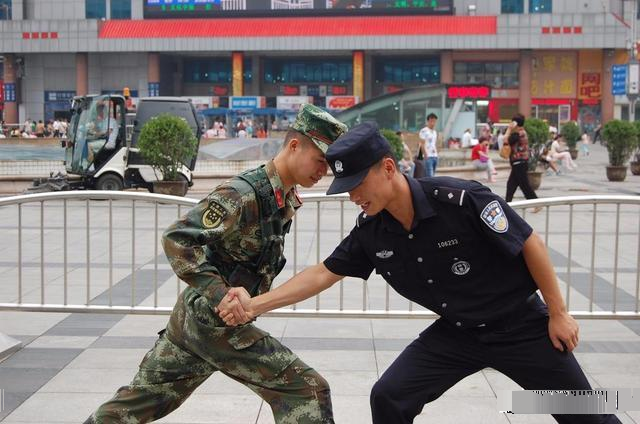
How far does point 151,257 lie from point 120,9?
5776 centimetres

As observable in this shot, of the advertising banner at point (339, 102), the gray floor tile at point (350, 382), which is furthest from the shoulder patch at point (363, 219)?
the advertising banner at point (339, 102)

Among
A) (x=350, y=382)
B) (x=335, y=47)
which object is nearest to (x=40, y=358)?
(x=350, y=382)

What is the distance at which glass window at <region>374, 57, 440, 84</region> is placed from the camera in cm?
6500

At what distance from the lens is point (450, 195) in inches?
123

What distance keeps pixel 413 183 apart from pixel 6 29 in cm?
6315

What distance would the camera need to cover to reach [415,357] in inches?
133

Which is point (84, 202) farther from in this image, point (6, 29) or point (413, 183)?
point (6, 29)

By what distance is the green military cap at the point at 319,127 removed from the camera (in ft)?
10.5

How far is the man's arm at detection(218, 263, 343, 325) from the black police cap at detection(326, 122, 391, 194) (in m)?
0.49

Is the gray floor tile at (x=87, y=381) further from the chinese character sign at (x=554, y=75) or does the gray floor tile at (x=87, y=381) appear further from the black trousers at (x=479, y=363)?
the chinese character sign at (x=554, y=75)

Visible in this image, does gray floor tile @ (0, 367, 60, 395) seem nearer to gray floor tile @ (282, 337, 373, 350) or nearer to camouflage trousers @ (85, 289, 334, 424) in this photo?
gray floor tile @ (282, 337, 373, 350)

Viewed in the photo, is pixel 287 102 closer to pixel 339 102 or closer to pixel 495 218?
pixel 339 102

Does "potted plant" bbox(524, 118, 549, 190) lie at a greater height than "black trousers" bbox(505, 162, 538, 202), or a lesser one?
greater

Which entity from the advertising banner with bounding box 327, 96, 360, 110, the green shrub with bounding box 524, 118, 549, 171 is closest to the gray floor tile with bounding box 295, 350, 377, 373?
the green shrub with bounding box 524, 118, 549, 171
